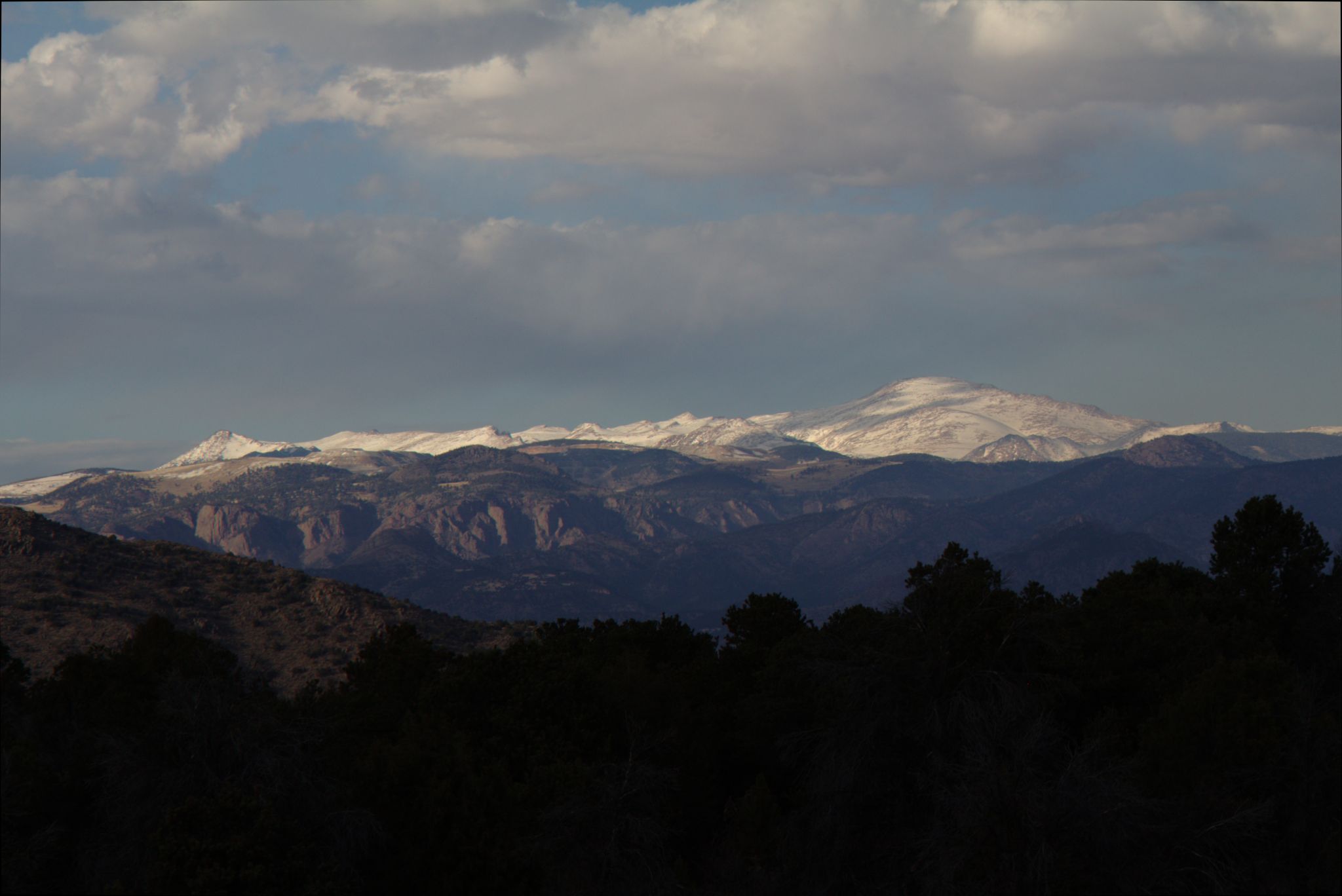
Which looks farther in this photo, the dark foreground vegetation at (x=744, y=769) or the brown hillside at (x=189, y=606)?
the brown hillside at (x=189, y=606)

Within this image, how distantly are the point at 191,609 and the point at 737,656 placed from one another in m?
66.9

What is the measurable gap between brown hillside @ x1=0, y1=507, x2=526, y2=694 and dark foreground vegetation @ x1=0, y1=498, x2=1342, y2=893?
165 feet

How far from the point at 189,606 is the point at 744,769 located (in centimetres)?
7675

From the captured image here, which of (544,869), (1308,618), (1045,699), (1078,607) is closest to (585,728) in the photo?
(544,869)

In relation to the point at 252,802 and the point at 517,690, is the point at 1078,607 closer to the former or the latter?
the point at 517,690

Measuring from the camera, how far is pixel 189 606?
121m

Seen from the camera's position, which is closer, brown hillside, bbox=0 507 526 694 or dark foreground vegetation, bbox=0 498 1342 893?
dark foreground vegetation, bbox=0 498 1342 893

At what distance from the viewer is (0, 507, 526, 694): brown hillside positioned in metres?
108

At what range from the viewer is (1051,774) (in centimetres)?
4356

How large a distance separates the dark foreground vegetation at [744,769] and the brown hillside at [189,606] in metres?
50.4

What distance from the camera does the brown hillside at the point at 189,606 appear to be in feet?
354

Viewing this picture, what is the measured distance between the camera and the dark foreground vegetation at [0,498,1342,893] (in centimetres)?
3812

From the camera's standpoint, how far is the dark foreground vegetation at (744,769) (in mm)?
38125

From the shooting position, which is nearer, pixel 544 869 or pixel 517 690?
pixel 544 869
